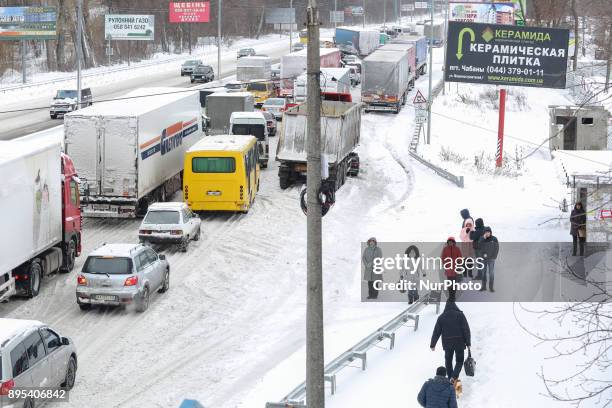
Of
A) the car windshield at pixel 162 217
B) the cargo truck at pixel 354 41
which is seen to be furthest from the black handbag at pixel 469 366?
the cargo truck at pixel 354 41

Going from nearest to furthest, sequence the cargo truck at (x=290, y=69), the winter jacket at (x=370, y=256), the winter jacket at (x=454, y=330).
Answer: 1. the winter jacket at (x=454, y=330)
2. the winter jacket at (x=370, y=256)
3. the cargo truck at (x=290, y=69)

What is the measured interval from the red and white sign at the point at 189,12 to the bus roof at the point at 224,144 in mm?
59069

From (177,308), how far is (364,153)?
76.0 feet

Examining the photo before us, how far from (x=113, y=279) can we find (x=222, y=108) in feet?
82.3

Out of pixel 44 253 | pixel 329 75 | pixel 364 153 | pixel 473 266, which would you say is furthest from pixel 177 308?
pixel 329 75

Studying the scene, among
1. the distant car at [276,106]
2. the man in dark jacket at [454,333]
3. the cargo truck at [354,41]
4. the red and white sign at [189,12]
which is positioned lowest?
the man in dark jacket at [454,333]

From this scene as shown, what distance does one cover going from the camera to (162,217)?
87.9 ft

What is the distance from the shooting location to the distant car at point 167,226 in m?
26.5

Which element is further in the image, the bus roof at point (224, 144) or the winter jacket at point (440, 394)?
the bus roof at point (224, 144)

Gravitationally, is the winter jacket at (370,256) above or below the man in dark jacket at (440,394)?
below

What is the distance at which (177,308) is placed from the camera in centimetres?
2192

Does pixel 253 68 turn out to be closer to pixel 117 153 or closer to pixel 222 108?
pixel 222 108

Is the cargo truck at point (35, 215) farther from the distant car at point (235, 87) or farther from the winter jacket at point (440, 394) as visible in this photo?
the distant car at point (235, 87)

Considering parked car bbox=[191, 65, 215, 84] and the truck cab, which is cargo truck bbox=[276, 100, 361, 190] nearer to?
the truck cab
